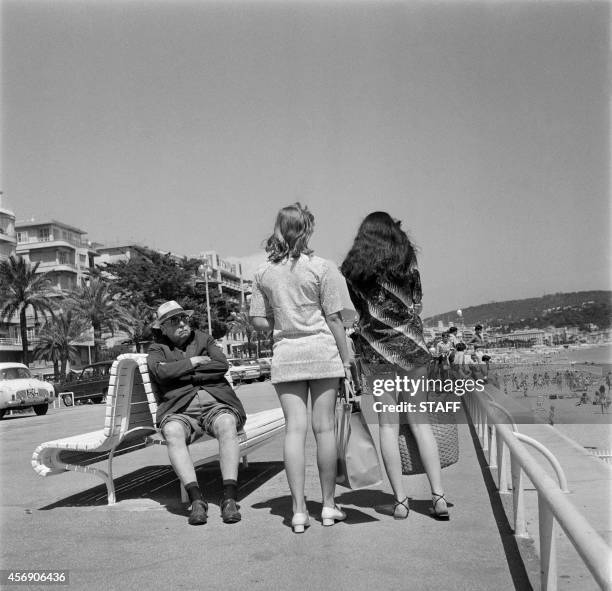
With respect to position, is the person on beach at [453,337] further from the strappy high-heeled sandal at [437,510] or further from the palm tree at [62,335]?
the palm tree at [62,335]

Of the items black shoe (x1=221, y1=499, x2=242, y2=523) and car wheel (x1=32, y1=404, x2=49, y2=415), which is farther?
car wheel (x1=32, y1=404, x2=49, y2=415)

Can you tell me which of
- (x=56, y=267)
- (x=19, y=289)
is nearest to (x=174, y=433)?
(x=19, y=289)

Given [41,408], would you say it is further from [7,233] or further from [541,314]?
[7,233]

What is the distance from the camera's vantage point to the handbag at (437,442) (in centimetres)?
436

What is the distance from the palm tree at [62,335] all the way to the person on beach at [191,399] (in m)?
51.2

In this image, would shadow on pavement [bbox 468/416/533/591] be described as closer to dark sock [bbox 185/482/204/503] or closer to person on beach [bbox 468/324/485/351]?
dark sock [bbox 185/482/204/503]

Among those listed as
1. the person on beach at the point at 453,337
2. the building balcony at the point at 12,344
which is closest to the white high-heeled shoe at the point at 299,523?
the person on beach at the point at 453,337

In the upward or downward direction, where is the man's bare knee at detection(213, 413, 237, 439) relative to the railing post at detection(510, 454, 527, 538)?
upward

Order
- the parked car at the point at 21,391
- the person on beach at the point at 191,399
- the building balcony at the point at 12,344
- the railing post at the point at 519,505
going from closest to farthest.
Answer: the railing post at the point at 519,505, the person on beach at the point at 191,399, the parked car at the point at 21,391, the building balcony at the point at 12,344

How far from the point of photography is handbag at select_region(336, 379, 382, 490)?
420 centimetres

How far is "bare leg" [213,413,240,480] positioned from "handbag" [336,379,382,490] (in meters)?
0.68

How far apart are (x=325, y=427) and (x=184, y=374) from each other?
1.17 metres

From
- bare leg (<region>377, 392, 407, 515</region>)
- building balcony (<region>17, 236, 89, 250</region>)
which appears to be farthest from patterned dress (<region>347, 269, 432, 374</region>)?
building balcony (<region>17, 236, 89, 250</region>)

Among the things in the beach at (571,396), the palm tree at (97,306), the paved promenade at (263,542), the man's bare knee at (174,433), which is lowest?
the beach at (571,396)
